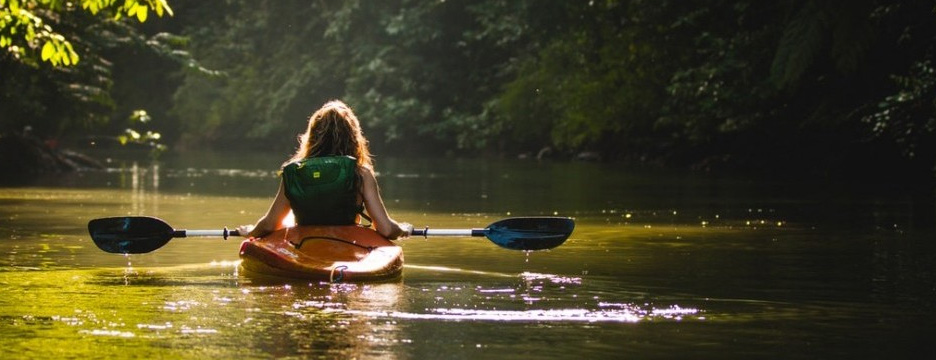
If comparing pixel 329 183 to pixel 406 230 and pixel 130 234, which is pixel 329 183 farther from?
pixel 130 234

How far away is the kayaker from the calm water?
0.56 metres

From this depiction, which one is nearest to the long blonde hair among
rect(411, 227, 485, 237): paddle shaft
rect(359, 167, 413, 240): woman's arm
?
rect(359, 167, 413, 240): woman's arm

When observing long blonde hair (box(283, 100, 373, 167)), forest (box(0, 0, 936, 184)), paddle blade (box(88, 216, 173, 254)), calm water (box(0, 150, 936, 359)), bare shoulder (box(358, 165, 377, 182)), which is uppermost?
forest (box(0, 0, 936, 184))

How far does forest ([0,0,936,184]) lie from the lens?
22.4 m

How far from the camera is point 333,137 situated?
451 inches

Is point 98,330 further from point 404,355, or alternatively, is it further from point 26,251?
point 26,251

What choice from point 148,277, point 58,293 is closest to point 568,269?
point 148,277

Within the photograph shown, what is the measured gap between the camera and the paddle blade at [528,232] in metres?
12.0

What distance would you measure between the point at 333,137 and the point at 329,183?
321 mm

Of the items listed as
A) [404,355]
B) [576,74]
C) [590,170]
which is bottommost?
[404,355]

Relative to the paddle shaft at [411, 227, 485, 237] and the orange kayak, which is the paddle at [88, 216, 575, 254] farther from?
the orange kayak

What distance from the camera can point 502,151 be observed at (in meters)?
53.0

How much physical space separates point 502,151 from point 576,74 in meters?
8.67

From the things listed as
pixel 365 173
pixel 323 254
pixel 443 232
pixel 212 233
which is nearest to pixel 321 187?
pixel 365 173
